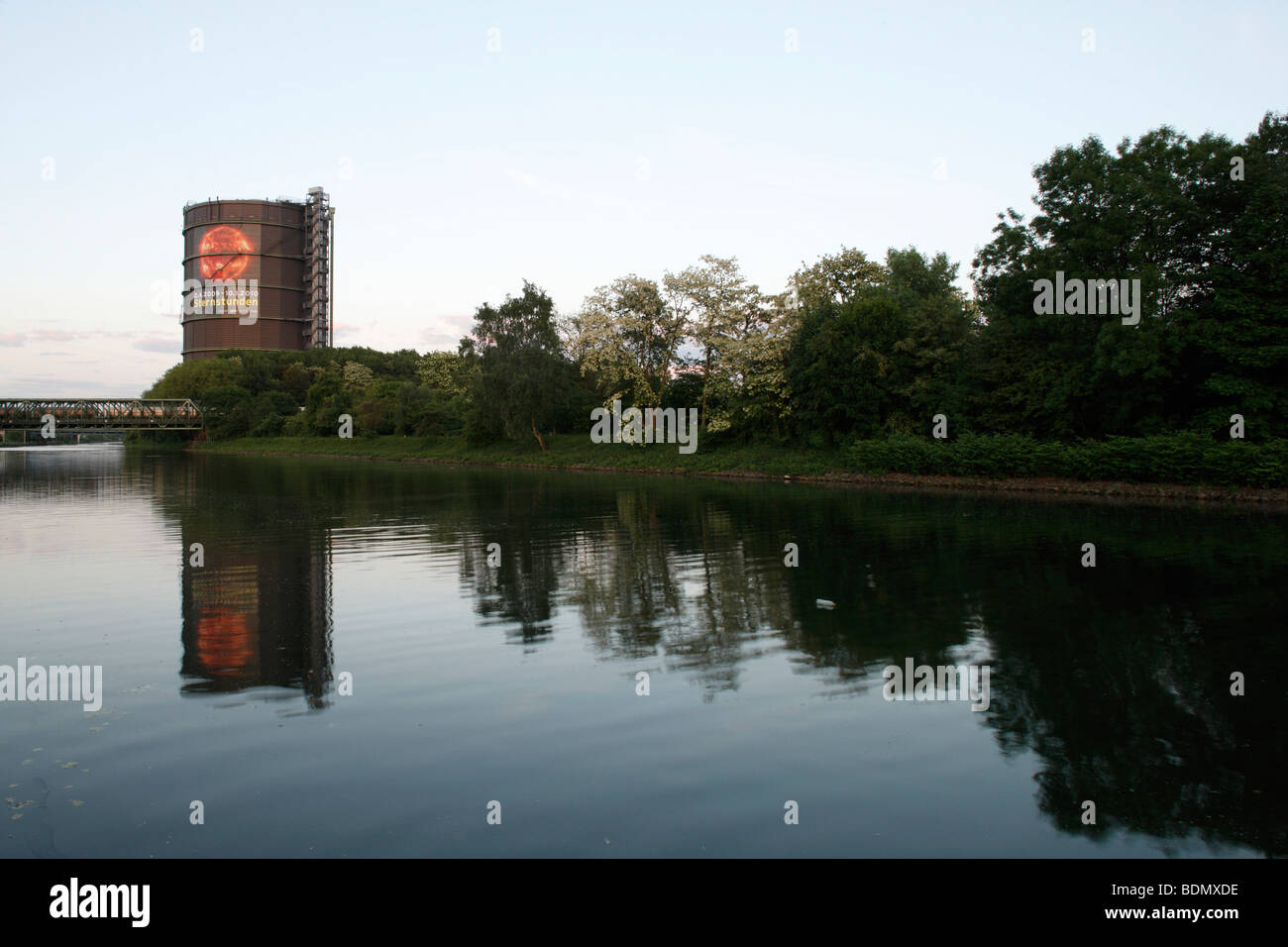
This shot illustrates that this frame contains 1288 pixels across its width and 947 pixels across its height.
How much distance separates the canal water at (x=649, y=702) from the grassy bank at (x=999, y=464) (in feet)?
Result: 40.5

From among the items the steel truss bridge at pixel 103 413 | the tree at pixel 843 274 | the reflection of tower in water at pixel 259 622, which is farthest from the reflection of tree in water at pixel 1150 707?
the steel truss bridge at pixel 103 413

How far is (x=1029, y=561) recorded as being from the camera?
17094mm

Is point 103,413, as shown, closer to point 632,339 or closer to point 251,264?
point 251,264

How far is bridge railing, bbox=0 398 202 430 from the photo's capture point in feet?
369

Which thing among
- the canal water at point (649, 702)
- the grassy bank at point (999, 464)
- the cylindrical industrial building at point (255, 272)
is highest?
the cylindrical industrial building at point (255, 272)

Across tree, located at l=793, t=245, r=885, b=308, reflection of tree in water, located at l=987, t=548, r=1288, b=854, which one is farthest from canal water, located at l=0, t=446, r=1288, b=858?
tree, located at l=793, t=245, r=885, b=308

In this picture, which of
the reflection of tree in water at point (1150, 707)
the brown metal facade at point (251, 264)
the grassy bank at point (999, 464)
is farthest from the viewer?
the brown metal facade at point (251, 264)

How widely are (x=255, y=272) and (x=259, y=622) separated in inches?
5082

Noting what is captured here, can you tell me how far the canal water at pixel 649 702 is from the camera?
19.6 ft

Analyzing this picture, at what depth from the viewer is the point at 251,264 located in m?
127

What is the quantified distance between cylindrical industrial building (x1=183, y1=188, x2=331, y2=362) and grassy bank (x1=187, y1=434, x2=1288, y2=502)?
3138 inches

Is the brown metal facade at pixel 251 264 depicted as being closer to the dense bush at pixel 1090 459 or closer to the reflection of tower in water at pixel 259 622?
the dense bush at pixel 1090 459
